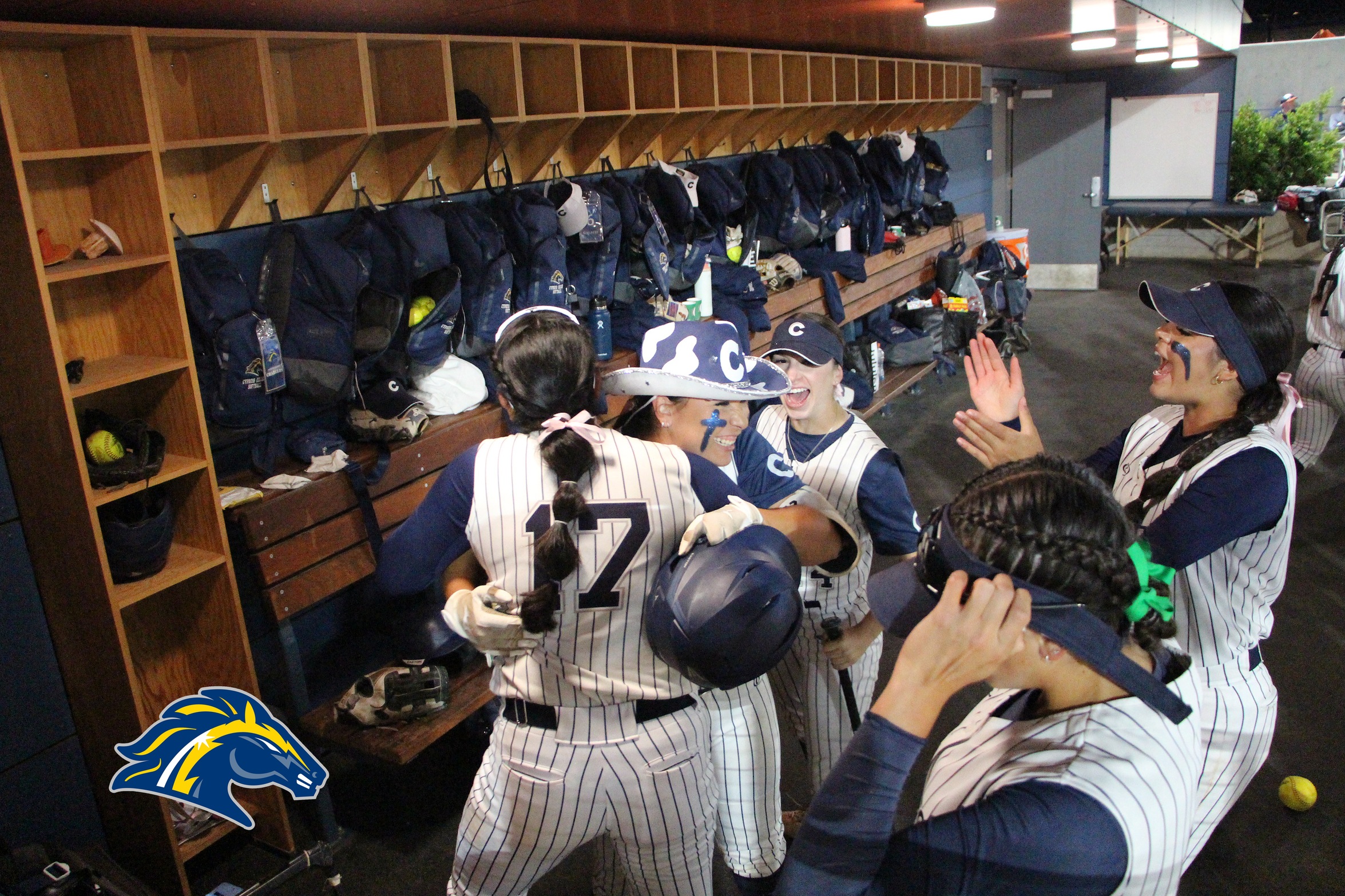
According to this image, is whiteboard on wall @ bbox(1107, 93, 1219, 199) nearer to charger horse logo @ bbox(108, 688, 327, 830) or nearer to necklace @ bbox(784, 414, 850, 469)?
necklace @ bbox(784, 414, 850, 469)

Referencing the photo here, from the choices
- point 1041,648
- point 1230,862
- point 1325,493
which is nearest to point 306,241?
point 1041,648

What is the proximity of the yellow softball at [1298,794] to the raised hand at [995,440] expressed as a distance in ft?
5.37

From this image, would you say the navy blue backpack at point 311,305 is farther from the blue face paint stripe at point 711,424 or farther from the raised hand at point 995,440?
the raised hand at point 995,440

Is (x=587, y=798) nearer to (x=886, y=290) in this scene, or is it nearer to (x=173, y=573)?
(x=173, y=573)

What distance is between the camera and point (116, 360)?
2.94 m

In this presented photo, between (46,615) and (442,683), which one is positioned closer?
(46,615)

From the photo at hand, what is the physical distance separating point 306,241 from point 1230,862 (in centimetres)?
332

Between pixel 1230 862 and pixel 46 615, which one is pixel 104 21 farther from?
pixel 1230 862

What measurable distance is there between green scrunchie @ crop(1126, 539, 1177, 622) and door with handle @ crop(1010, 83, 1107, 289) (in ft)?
36.5

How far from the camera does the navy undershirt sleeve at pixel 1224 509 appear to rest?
2.18 m

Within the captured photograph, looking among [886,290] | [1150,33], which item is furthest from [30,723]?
[1150,33]

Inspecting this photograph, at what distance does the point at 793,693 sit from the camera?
2936 mm

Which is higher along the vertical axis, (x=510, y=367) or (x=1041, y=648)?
(x=510, y=367)

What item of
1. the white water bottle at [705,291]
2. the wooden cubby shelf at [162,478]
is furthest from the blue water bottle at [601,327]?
the wooden cubby shelf at [162,478]
